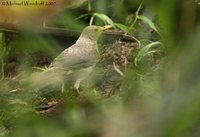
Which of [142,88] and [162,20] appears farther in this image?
[142,88]

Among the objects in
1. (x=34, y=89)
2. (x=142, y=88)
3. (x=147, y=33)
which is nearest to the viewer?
(x=142, y=88)

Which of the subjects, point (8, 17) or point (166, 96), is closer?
point (166, 96)

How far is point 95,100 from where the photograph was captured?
1.42ft

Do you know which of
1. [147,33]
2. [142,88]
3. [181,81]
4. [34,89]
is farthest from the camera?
[147,33]

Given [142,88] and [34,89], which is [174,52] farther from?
[34,89]

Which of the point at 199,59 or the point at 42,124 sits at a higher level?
the point at 199,59

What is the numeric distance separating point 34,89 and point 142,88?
0.21m

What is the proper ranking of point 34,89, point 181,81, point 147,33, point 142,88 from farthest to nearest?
point 147,33, point 34,89, point 142,88, point 181,81

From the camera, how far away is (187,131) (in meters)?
0.32

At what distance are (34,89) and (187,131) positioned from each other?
0.99 ft

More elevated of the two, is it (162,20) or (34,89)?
(162,20)

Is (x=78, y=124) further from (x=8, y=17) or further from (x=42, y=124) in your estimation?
(x=8, y=17)

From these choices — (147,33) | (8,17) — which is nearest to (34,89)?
(8,17)

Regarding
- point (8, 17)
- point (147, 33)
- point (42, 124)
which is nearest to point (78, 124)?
point (42, 124)
